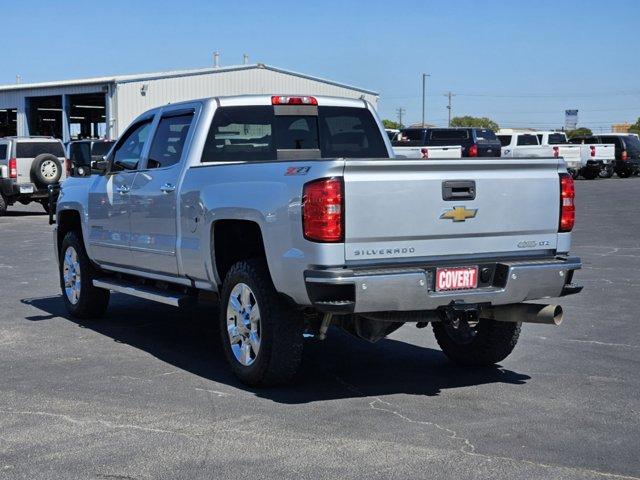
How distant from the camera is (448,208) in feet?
21.4

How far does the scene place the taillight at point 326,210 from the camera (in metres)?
6.14

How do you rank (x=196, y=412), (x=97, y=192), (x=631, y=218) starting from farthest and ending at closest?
1. (x=631, y=218)
2. (x=97, y=192)
3. (x=196, y=412)

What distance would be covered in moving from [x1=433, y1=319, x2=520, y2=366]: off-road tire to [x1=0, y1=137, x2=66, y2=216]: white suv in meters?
18.7

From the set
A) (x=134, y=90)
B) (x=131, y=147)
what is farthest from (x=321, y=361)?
(x=134, y=90)

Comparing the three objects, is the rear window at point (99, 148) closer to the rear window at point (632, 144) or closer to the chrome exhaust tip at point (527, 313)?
the chrome exhaust tip at point (527, 313)

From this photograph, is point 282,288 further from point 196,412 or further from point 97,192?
point 97,192

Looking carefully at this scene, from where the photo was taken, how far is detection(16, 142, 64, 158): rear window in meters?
25.5

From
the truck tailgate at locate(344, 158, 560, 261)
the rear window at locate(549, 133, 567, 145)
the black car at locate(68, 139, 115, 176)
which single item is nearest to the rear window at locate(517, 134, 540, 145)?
the rear window at locate(549, 133, 567, 145)

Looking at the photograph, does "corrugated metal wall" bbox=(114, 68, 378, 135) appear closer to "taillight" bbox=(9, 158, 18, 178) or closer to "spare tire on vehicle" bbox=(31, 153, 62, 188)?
"taillight" bbox=(9, 158, 18, 178)

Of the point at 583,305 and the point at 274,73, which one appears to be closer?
the point at 583,305

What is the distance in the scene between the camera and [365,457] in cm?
530

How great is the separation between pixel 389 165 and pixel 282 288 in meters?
1.05

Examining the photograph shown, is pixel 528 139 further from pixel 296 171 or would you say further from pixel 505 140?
pixel 296 171

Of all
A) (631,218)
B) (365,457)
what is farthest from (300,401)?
(631,218)
